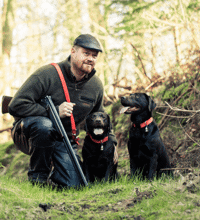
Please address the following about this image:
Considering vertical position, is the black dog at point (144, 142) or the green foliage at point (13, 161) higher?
the black dog at point (144, 142)

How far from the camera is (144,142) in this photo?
12.0ft

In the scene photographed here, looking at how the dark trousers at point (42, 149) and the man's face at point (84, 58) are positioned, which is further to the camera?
the man's face at point (84, 58)

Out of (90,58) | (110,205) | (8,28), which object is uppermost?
(8,28)

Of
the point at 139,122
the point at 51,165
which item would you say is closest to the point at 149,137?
the point at 139,122

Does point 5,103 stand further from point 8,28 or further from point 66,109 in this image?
point 8,28

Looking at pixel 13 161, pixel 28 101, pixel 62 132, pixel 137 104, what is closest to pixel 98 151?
pixel 62 132

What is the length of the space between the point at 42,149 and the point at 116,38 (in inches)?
213

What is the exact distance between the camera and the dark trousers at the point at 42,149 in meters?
3.61

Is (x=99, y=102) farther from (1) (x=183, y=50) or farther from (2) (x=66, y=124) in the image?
(1) (x=183, y=50)

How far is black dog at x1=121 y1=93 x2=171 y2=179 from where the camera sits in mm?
3656

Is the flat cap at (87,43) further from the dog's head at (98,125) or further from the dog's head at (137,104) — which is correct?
the dog's head at (98,125)

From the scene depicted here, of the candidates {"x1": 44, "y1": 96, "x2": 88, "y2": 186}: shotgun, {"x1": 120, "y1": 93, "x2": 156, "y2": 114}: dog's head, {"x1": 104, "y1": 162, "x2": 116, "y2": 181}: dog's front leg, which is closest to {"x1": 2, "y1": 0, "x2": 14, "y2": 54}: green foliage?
{"x1": 44, "y1": 96, "x2": 88, "y2": 186}: shotgun

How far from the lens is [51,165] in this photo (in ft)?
13.1

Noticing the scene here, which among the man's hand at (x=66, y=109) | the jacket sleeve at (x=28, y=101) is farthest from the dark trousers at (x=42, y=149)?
the man's hand at (x=66, y=109)
